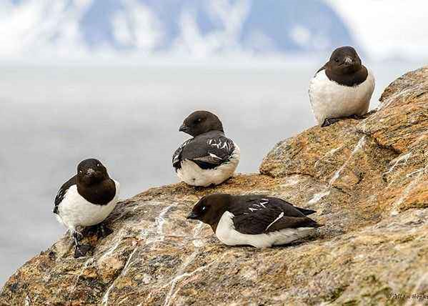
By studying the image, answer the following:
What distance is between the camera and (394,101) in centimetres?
1122

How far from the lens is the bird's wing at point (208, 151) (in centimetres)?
1103

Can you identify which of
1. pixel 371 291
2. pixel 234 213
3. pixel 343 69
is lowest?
pixel 371 291

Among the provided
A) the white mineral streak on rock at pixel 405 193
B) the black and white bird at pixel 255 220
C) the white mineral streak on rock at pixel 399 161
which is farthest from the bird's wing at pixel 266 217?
the white mineral streak on rock at pixel 399 161

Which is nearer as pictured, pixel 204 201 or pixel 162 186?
pixel 204 201

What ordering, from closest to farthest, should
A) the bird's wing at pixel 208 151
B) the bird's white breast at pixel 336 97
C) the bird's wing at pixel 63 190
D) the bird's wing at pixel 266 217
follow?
the bird's wing at pixel 266 217 < the bird's wing at pixel 63 190 < the bird's wing at pixel 208 151 < the bird's white breast at pixel 336 97

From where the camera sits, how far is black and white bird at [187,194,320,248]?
25.1ft

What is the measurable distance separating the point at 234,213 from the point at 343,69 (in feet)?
13.9

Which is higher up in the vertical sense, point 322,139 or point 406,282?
point 322,139

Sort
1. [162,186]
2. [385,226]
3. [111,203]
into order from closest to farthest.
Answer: [385,226] → [111,203] → [162,186]

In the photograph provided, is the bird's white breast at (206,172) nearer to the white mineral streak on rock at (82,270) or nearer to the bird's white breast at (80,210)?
the bird's white breast at (80,210)

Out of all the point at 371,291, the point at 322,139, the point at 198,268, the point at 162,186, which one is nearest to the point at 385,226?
the point at 371,291

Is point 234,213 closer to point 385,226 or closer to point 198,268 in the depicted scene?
point 198,268

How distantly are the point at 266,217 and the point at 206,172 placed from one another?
346 cm

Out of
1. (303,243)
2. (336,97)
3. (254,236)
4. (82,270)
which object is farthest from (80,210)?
(336,97)
